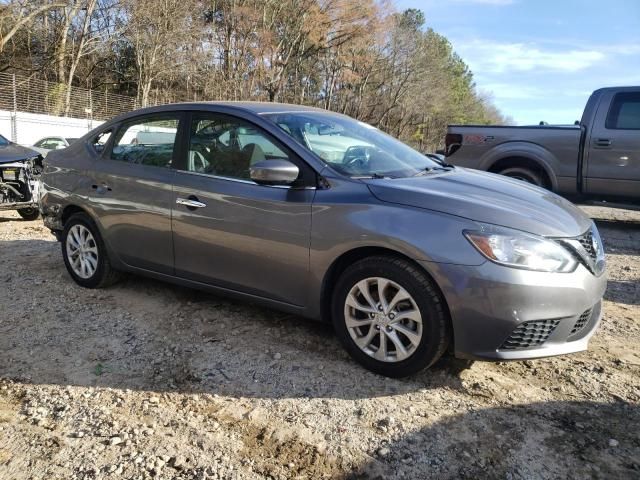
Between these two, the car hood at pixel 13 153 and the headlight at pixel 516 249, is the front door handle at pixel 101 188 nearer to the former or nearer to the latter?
the headlight at pixel 516 249

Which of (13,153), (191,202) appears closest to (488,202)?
(191,202)

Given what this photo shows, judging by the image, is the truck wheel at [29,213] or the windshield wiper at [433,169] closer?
the windshield wiper at [433,169]

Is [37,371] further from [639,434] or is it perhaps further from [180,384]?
[639,434]

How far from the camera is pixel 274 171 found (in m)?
3.24

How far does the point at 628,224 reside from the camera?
898cm

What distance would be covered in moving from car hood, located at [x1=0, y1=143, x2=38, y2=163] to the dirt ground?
13.6ft

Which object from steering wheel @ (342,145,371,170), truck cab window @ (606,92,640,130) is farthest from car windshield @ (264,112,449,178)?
truck cab window @ (606,92,640,130)

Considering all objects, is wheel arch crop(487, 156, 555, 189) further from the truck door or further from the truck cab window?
the truck cab window

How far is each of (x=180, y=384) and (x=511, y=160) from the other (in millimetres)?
6767

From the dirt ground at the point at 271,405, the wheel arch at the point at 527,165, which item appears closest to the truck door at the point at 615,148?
the wheel arch at the point at 527,165

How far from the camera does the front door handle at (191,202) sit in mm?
3729

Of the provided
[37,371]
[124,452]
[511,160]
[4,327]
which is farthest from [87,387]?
[511,160]

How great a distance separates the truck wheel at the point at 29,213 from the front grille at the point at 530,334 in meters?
7.32

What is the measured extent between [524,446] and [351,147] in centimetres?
214
